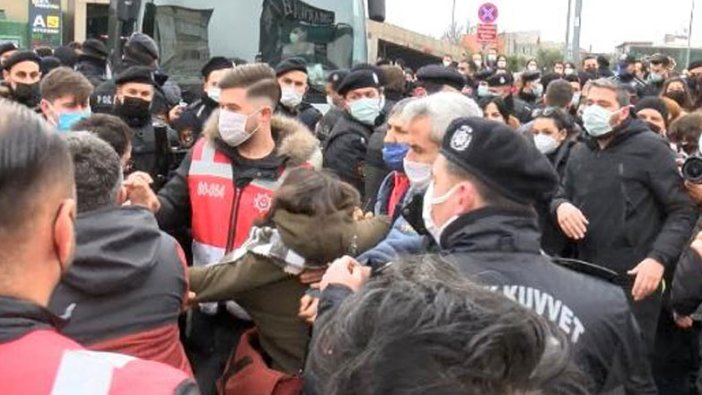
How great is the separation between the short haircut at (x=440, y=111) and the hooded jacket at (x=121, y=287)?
1.18 metres

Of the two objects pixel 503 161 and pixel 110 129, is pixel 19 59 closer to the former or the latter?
pixel 110 129

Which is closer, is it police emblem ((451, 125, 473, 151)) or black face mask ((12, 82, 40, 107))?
police emblem ((451, 125, 473, 151))

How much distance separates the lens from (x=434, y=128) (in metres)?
3.55

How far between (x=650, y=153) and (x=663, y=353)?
1.39m

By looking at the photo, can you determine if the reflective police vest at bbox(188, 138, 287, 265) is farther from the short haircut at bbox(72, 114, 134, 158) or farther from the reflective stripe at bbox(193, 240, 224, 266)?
the short haircut at bbox(72, 114, 134, 158)

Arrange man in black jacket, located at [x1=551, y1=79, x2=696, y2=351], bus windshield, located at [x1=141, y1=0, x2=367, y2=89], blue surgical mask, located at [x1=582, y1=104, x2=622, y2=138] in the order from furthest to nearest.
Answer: bus windshield, located at [x1=141, y1=0, x2=367, y2=89], blue surgical mask, located at [x1=582, y1=104, x2=622, y2=138], man in black jacket, located at [x1=551, y1=79, x2=696, y2=351]

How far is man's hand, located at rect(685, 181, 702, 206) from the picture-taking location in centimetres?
501

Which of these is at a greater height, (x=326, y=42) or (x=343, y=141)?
(x=326, y=42)

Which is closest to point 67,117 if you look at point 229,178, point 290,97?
point 229,178

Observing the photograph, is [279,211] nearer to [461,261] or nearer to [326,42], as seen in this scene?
[461,261]

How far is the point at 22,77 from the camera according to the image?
792cm

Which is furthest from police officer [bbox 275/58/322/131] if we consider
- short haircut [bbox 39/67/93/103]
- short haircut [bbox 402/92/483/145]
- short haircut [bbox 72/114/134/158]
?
short haircut [bbox 402/92/483/145]

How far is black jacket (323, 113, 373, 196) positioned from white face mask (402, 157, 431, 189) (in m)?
2.56

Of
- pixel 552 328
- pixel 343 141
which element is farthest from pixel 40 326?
pixel 343 141
